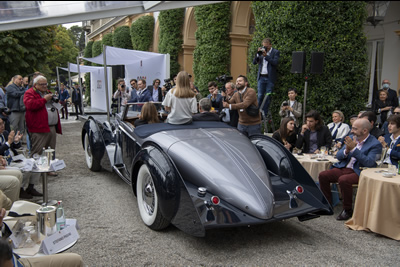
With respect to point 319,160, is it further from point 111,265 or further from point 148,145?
point 111,265

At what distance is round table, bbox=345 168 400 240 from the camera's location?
393cm

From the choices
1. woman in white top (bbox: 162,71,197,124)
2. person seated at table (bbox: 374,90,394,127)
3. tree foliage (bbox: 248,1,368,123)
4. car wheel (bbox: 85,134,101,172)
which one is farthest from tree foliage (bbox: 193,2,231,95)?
woman in white top (bbox: 162,71,197,124)

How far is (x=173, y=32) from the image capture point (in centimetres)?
1675

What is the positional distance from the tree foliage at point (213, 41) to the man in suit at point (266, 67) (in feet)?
11.7

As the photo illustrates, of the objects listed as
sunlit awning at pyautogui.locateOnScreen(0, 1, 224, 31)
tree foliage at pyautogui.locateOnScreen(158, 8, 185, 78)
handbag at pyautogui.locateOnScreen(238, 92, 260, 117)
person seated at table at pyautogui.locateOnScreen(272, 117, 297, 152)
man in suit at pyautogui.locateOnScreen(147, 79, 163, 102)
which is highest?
tree foliage at pyautogui.locateOnScreen(158, 8, 185, 78)

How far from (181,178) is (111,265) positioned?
1.08 m

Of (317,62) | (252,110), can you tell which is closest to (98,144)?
(252,110)

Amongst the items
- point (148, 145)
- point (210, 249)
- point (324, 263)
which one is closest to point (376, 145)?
point (324, 263)

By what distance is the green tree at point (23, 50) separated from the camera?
37.2ft

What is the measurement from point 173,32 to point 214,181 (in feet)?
46.5

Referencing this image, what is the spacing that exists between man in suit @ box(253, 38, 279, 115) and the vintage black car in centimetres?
460

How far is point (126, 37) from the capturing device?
78.5 ft

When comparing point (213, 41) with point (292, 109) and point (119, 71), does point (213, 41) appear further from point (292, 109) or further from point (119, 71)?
point (119, 71)

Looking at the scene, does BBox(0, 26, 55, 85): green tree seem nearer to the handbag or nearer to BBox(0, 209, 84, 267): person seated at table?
the handbag
